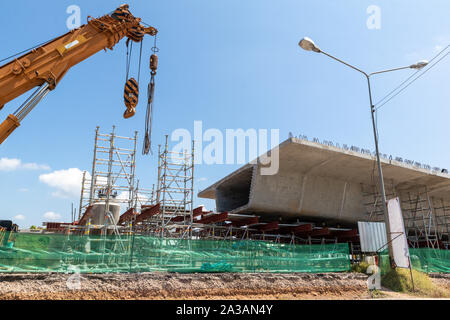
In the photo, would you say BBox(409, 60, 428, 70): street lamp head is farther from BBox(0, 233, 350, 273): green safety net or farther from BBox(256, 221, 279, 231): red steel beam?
BBox(256, 221, 279, 231): red steel beam

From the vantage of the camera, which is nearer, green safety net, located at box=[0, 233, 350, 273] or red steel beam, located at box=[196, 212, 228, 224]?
green safety net, located at box=[0, 233, 350, 273]

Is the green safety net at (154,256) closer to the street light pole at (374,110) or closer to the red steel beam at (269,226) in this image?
the street light pole at (374,110)

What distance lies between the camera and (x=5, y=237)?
1374 cm

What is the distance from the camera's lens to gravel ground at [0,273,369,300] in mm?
11730

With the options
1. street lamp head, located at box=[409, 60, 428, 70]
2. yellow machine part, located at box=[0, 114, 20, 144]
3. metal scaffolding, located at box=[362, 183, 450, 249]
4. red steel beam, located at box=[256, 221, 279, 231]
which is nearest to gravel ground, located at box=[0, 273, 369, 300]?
yellow machine part, located at box=[0, 114, 20, 144]

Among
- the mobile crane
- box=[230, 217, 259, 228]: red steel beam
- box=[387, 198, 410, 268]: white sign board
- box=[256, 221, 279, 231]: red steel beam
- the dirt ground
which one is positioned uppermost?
the mobile crane

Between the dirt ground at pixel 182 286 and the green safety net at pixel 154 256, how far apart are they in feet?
3.11

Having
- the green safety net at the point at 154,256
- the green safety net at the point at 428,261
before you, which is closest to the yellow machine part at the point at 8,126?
the green safety net at the point at 154,256

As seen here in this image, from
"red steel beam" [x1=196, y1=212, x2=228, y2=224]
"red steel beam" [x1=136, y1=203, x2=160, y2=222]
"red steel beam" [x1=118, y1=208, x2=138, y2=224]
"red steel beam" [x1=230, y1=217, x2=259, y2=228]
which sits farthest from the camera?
"red steel beam" [x1=230, y1=217, x2=259, y2=228]

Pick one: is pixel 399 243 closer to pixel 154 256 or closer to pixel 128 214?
pixel 154 256

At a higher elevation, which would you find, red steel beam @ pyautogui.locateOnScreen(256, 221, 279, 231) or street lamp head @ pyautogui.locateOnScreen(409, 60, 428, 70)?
street lamp head @ pyautogui.locateOnScreen(409, 60, 428, 70)

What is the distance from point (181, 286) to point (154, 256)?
9.27ft
